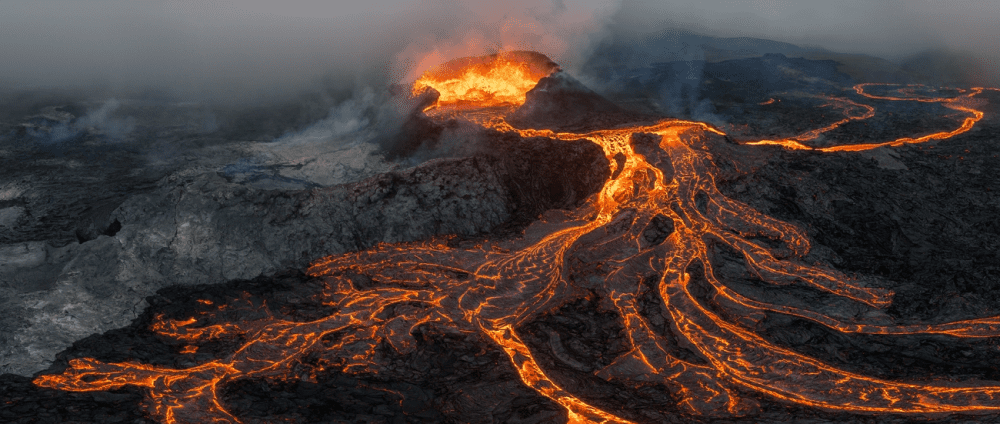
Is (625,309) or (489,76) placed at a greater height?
(489,76)

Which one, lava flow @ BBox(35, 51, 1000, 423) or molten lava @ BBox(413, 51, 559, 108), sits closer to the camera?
lava flow @ BBox(35, 51, 1000, 423)

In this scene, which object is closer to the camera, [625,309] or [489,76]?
[625,309]

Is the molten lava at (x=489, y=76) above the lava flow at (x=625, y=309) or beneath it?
above

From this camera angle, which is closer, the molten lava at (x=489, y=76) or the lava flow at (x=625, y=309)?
the lava flow at (x=625, y=309)

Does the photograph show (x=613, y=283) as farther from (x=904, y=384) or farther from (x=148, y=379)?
(x=148, y=379)

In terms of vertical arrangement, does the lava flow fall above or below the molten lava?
below
